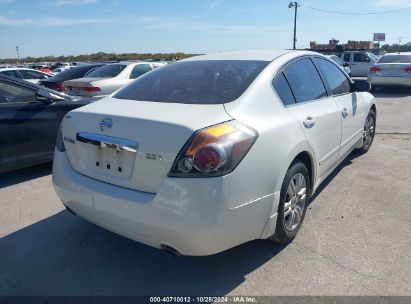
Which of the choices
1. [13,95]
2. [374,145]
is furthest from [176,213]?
[374,145]

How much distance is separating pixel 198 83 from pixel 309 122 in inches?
40.1

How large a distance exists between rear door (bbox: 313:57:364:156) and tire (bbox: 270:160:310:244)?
1221 millimetres

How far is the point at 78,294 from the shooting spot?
2.63 m

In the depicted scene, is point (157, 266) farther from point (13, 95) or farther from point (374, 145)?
point (374, 145)

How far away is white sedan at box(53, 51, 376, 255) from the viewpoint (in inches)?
92.3

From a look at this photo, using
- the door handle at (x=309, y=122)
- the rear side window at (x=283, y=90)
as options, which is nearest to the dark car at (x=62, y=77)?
the rear side window at (x=283, y=90)

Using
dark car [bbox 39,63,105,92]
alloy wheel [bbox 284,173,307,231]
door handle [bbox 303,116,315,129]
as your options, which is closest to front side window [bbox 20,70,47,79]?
dark car [bbox 39,63,105,92]

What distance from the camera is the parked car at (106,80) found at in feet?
28.7

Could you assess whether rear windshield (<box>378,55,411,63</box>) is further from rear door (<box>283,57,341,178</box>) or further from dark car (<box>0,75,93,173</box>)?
dark car (<box>0,75,93,173</box>)

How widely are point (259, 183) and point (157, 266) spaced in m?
1.10

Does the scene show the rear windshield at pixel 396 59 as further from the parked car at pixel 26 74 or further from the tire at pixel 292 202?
the parked car at pixel 26 74

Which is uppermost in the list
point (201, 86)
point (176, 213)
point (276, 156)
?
point (201, 86)

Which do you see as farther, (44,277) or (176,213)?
(44,277)

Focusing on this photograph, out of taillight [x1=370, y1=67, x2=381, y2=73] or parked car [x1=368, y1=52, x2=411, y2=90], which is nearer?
parked car [x1=368, y1=52, x2=411, y2=90]
